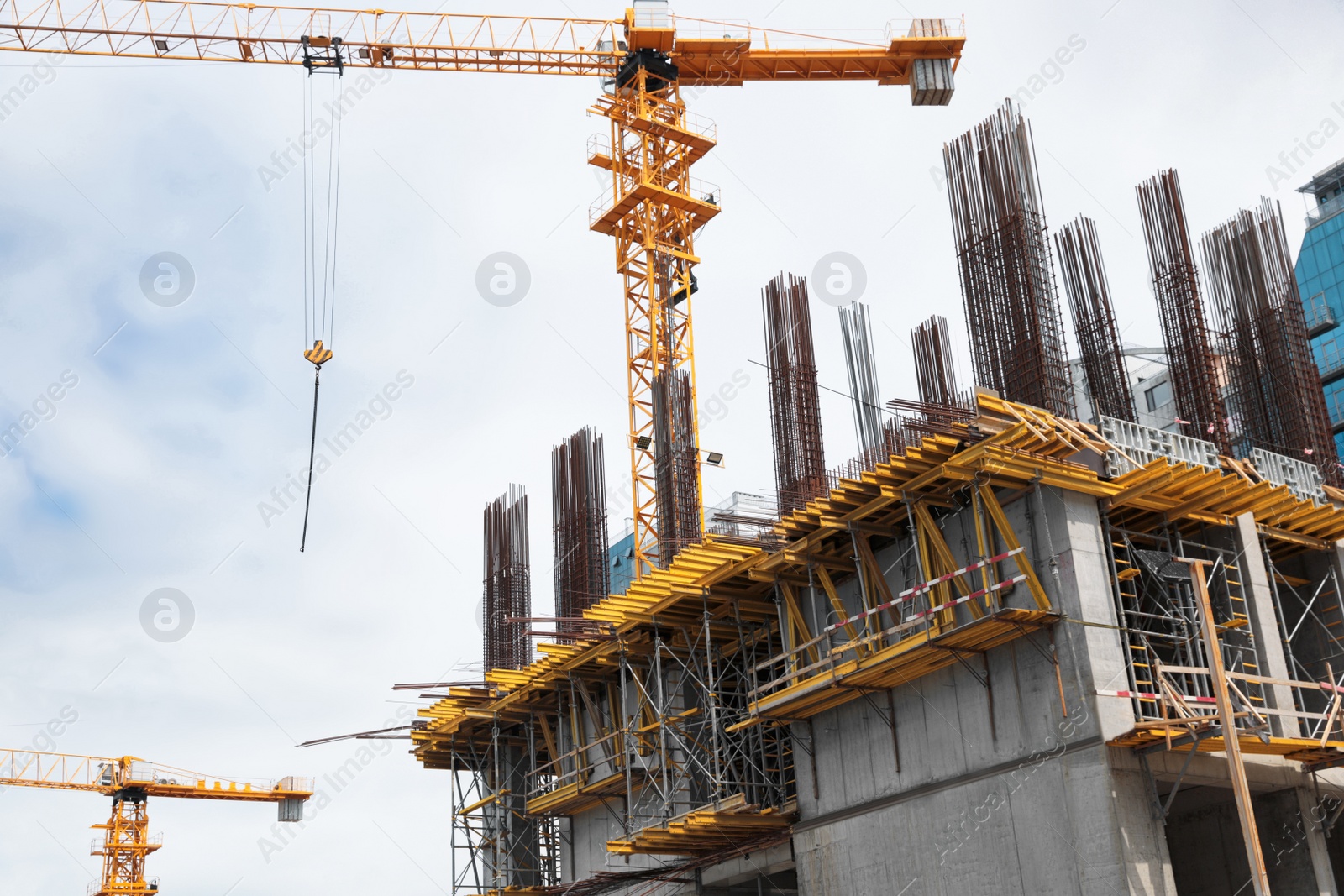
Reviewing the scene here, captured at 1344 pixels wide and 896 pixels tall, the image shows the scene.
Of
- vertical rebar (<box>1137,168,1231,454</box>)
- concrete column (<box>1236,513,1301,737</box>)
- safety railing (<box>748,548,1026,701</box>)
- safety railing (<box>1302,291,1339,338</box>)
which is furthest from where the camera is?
safety railing (<box>1302,291,1339,338</box>)

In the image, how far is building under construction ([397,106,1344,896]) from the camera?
25453mm

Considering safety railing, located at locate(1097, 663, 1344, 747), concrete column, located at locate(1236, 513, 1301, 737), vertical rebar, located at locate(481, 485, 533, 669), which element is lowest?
safety railing, located at locate(1097, 663, 1344, 747)

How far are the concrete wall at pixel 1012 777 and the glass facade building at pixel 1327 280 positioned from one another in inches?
2424

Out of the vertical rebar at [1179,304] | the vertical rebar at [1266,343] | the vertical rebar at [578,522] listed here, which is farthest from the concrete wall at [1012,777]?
the vertical rebar at [578,522]

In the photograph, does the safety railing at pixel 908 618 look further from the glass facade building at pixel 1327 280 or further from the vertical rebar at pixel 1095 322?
the glass facade building at pixel 1327 280

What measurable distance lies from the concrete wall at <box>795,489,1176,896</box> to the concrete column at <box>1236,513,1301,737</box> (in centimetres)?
430

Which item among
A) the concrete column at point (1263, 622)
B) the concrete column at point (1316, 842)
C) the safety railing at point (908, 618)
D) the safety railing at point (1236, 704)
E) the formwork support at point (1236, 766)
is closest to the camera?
the formwork support at point (1236, 766)

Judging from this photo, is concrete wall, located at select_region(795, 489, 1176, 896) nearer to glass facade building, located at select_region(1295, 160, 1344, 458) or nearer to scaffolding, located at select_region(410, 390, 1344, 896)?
scaffolding, located at select_region(410, 390, 1344, 896)

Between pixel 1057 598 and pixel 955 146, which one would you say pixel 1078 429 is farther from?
pixel 955 146

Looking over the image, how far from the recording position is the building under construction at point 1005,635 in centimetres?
2545

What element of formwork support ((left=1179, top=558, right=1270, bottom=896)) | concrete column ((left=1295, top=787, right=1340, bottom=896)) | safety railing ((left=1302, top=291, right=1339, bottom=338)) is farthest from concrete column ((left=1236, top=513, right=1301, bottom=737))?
safety railing ((left=1302, top=291, right=1339, bottom=338))

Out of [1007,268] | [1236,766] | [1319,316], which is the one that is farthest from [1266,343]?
[1319,316]

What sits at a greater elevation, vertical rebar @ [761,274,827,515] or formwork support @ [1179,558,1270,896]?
vertical rebar @ [761,274,827,515]

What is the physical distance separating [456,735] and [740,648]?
14.3 meters
